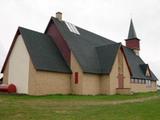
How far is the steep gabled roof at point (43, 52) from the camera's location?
2836 cm

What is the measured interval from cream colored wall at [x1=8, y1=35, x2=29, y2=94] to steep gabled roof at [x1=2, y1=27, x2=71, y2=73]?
725 millimetres

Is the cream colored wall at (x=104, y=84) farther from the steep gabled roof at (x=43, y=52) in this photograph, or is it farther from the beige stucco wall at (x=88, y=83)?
the steep gabled roof at (x=43, y=52)

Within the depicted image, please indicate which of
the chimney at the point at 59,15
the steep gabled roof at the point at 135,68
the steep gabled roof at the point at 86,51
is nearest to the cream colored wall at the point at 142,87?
the steep gabled roof at the point at 135,68

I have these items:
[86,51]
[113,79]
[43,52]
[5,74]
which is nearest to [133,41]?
[113,79]

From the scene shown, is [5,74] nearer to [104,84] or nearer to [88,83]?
[88,83]

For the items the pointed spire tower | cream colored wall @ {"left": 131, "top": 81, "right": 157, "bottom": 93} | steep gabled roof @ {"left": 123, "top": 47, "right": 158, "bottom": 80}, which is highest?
the pointed spire tower

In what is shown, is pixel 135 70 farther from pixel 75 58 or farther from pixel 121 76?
pixel 75 58

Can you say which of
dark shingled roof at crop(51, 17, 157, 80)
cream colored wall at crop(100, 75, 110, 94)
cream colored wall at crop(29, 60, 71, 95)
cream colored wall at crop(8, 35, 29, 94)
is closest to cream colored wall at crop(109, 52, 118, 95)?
cream colored wall at crop(100, 75, 110, 94)

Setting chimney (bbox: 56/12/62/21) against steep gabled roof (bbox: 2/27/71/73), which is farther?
chimney (bbox: 56/12/62/21)

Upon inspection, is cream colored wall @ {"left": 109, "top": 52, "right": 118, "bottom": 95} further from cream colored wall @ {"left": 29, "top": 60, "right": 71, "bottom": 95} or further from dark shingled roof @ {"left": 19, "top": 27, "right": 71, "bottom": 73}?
dark shingled roof @ {"left": 19, "top": 27, "right": 71, "bottom": 73}

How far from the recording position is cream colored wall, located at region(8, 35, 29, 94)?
28.4 meters

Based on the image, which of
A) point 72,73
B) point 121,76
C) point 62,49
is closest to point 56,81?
point 72,73

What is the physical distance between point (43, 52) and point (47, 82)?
3.93m

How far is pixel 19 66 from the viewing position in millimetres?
29547
